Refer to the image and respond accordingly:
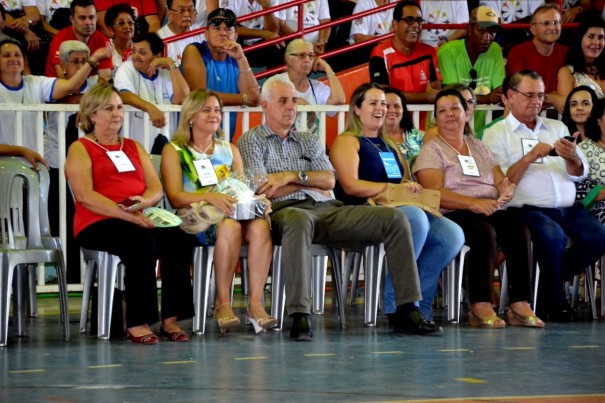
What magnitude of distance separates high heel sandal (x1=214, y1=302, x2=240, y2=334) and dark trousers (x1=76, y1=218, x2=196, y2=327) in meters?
0.18

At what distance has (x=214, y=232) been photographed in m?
6.14

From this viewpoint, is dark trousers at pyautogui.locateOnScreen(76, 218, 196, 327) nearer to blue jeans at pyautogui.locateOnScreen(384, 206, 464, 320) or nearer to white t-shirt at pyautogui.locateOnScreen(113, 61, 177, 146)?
blue jeans at pyautogui.locateOnScreen(384, 206, 464, 320)

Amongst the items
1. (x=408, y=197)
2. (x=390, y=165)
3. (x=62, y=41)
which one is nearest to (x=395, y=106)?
(x=390, y=165)

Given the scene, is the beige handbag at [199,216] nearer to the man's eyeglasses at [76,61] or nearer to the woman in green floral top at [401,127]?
the woman in green floral top at [401,127]

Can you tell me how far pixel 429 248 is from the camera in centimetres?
644

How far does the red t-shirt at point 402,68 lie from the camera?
8.31 metres

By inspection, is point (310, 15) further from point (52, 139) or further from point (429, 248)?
point (429, 248)

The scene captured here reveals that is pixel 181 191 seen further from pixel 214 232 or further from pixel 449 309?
pixel 449 309

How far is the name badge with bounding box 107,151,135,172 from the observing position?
597 centimetres

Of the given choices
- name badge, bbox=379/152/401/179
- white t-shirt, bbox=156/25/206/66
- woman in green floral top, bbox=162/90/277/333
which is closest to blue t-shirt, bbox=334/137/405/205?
name badge, bbox=379/152/401/179

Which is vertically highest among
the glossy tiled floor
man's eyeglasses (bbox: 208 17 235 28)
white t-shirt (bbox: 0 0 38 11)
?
white t-shirt (bbox: 0 0 38 11)

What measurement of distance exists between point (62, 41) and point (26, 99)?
1.07 meters

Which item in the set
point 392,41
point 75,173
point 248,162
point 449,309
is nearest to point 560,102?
point 392,41

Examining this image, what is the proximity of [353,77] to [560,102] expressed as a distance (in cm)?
241
